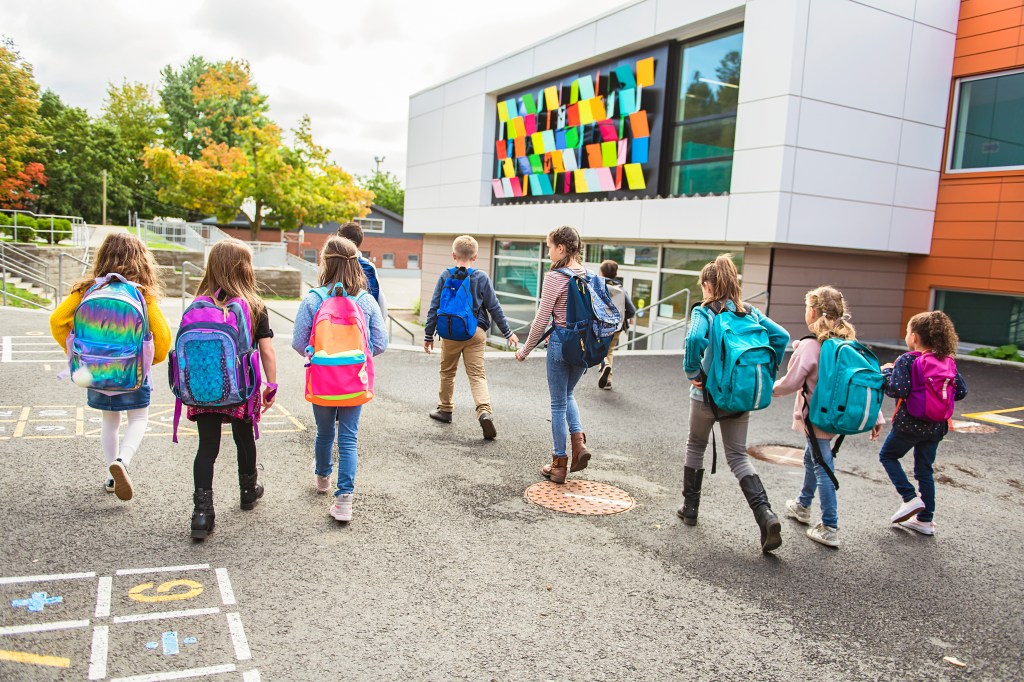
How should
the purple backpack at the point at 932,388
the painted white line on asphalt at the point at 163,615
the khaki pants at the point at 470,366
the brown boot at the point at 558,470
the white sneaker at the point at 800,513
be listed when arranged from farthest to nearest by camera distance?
the khaki pants at the point at 470,366, the brown boot at the point at 558,470, the white sneaker at the point at 800,513, the purple backpack at the point at 932,388, the painted white line on asphalt at the point at 163,615

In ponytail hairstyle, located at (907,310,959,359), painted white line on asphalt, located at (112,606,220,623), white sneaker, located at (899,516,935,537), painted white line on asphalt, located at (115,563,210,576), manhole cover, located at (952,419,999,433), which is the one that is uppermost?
ponytail hairstyle, located at (907,310,959,359)

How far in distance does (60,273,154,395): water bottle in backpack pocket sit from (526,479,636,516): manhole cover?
2723mm

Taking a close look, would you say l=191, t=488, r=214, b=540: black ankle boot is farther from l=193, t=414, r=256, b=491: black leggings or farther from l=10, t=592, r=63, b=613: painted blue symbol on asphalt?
l=10, t=592, r=63, b=613: painted blue symbol on asphalt

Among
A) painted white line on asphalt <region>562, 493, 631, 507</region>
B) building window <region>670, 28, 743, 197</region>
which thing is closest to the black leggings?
painted white line on asphalt <region>562, 493, 631, 507</region>

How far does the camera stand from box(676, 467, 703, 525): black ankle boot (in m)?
4.92

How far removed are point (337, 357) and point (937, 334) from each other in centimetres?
384

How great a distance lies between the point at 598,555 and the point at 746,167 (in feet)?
37.1

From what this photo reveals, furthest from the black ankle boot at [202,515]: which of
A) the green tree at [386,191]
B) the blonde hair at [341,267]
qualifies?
the green tree at [386,191]

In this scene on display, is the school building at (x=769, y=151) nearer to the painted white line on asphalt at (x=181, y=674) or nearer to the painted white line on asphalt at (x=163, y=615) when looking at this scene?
the painted white line on asphalt at (x=163, y=615)

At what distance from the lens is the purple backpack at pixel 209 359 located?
4.14m

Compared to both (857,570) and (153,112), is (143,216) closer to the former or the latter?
(153,112)

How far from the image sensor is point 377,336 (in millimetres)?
4871

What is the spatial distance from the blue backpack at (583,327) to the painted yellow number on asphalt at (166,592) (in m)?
2.88

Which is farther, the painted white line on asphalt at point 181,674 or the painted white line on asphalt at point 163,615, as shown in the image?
the painted white line on asphalt at point 163,615
